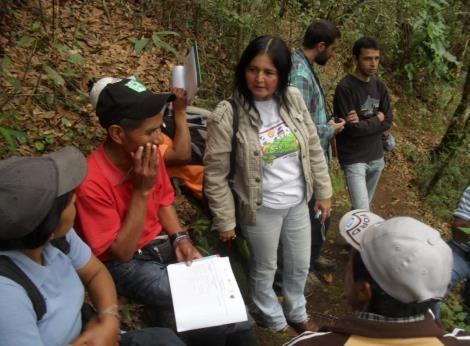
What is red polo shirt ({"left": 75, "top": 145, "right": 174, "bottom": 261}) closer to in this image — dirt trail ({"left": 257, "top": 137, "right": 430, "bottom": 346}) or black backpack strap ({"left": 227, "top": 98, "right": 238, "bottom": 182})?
black backpack strap ({"left": 227, "top": 98, "right": 238, "bottom": 182})

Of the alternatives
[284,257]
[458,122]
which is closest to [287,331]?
[284,257]

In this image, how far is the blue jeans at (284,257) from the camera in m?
2.97

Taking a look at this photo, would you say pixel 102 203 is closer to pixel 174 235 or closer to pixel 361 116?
pixel 174 235

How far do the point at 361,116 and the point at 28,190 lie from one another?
3282 millimetres

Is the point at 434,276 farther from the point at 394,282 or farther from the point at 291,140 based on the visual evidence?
the point at 291,140

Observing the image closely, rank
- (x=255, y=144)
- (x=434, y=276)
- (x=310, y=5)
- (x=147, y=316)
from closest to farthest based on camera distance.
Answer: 1. (x=434, y=276)
2. (x=255, y=144)
3. (x=147, y=316)
4. (x=310, y=5)

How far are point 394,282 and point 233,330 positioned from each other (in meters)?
1.30

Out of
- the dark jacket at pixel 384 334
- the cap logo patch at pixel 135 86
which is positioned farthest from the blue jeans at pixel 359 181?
the dark jacket at pixel 384 334

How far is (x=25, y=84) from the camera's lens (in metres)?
4.04

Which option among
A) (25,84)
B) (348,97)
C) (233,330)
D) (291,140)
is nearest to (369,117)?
(348,97)

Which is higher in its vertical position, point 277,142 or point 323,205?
point 277,142

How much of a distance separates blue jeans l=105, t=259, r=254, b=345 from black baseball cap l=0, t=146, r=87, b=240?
849mm

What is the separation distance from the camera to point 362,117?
413cm

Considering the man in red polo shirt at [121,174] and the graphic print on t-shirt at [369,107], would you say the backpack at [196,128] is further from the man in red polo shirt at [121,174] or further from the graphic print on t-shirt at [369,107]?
the graphic print on t-shirt at [369,107]
